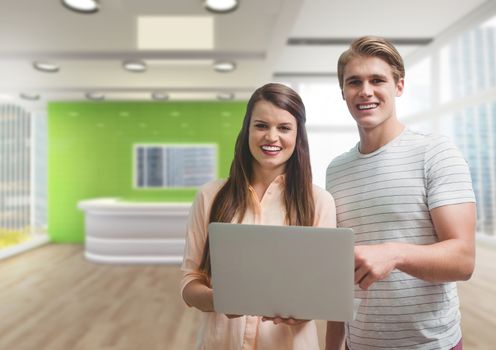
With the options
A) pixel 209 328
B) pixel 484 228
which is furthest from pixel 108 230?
pixel 484 228

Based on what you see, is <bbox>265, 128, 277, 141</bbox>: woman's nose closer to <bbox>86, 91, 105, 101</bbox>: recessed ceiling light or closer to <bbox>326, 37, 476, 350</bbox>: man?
<bbox>326, 37, 476, 350</bbox>: man

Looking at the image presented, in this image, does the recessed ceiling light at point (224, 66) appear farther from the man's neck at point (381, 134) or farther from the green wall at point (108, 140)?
the man's neck at point (381, 134)

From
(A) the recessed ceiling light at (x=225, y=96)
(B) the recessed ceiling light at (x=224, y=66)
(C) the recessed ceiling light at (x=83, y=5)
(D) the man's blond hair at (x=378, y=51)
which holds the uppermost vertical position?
(A) the recessed ceiling light at (x=225, y=96)

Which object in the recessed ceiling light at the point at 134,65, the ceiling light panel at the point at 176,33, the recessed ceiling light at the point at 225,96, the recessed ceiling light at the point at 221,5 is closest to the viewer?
the recessed ceiling light at the point at 221,5

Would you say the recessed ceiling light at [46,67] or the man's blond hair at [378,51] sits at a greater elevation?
the recessed ceiling light at [46,67]

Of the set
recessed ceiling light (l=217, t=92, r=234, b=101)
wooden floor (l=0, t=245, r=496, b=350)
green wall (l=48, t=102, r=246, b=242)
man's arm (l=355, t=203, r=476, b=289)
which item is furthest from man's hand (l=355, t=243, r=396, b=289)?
green wall (l=48, t=102, r=246, b=242)

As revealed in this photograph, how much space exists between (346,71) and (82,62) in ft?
14.8

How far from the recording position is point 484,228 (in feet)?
16.7

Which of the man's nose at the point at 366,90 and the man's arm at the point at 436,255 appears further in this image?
the man's nose at the point at 366,90

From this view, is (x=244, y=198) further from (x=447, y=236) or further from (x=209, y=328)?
(x=447, y=236)

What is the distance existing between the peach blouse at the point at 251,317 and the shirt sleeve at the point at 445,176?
0.27 meters

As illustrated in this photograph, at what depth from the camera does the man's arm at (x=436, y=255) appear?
77 centimetres

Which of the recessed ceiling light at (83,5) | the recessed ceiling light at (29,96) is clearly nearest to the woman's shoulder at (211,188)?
the recessed ceiling light at (83,5)

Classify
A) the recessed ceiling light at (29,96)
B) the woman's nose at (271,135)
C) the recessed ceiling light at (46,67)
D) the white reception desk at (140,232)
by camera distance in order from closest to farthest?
the woman's nose at (271,135) → the recessed ceiling light at (46,67) → the white reception desk at (140,232) → the recessed ceiling light at (29,96)
